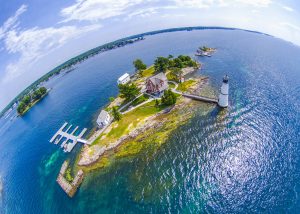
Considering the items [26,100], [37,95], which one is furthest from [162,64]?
[26,100]

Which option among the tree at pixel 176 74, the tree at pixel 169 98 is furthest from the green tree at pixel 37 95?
the tree at pixel 169 98

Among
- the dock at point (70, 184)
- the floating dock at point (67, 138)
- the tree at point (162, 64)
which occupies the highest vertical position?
the tree at point (162, 64)

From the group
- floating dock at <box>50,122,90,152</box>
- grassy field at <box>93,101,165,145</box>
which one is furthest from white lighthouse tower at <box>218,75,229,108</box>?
floating dock at <box>50,122,90,152</box>

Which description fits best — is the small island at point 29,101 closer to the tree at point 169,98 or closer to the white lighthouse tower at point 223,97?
the tree at point 169,98

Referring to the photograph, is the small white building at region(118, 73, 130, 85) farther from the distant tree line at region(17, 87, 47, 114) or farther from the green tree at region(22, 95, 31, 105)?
the green tree at region(22, 95, 31, 105)

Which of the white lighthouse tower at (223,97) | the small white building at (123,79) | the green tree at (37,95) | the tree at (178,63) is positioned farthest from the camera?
the green tree at (37,95)

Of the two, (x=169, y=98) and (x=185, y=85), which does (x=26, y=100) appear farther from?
(x=185, y=85)

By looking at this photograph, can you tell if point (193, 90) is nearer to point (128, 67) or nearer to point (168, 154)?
point (168, 154)
